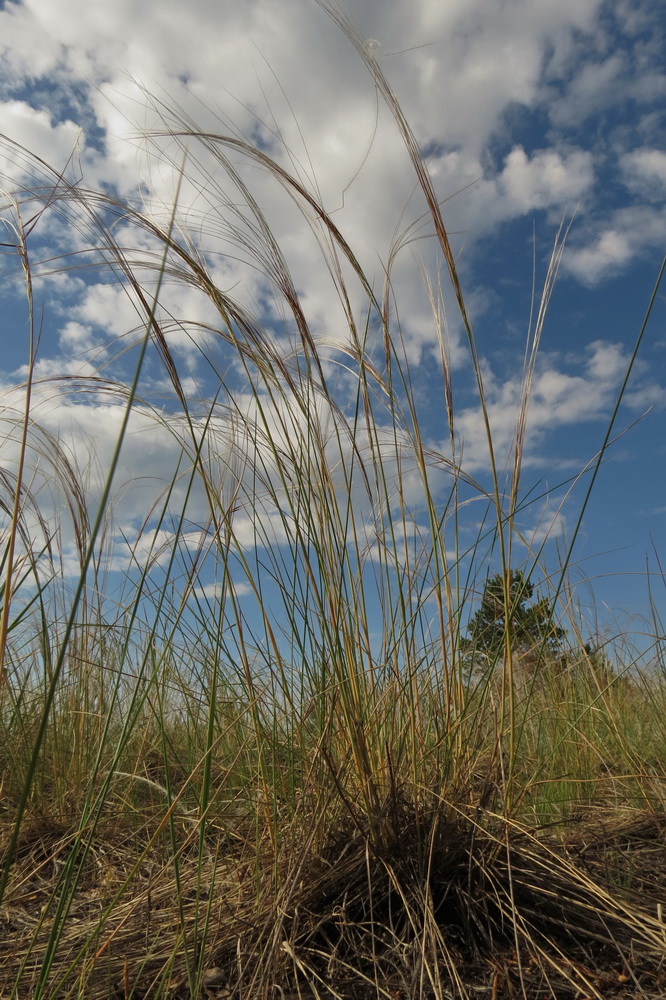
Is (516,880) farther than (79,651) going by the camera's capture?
No

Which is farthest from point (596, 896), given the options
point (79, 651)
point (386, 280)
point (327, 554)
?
point (79, 651)

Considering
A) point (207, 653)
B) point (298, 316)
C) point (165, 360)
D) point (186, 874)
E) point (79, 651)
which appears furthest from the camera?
point (79, 651)

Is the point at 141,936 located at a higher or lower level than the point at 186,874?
lower

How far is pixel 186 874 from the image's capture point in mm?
1780

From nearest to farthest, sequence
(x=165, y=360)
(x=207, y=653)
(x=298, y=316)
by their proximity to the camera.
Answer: (x=165, y=360)
(x=298, y=316)
(x=207, y=653)

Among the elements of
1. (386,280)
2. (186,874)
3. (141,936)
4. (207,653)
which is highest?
(386,280)

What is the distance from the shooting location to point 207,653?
2031mm

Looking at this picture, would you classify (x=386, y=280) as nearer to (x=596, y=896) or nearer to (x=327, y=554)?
(x=327, y=554)

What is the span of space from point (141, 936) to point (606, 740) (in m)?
2.28

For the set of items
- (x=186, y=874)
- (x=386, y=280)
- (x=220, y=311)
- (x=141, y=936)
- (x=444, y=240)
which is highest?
(x=386, y=280)

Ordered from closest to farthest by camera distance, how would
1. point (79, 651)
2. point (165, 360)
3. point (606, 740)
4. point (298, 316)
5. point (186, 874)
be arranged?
1. point (165, 360)
2. point (298, 316)
3. point (186, 874)
4. point (79, 651)
5. point (606, 740)

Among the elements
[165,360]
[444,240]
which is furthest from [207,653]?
[444,240]

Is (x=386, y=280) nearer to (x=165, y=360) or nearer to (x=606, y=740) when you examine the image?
(x=165, y=360)

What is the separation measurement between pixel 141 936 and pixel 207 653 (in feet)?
2.37
